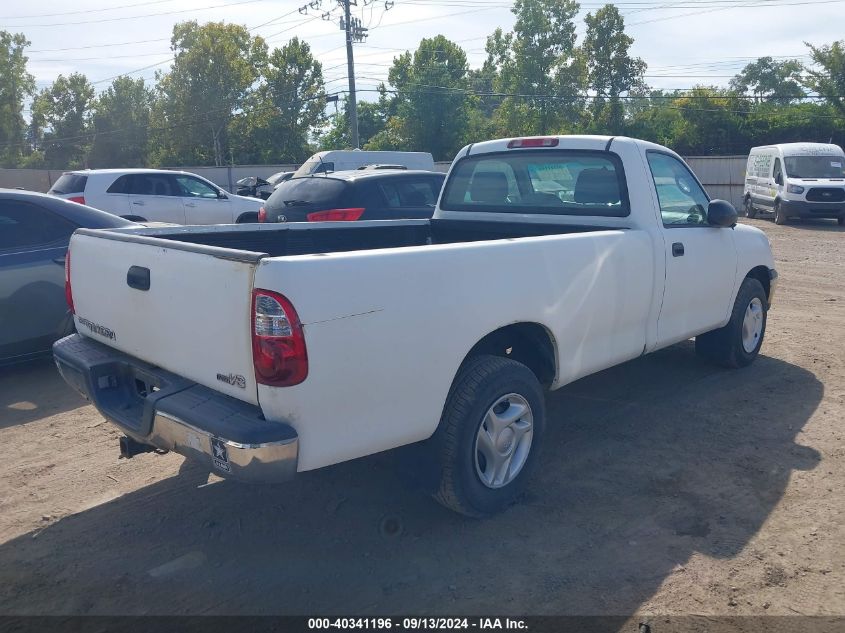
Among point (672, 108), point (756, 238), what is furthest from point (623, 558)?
point (672, 108)

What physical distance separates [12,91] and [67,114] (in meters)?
4.19

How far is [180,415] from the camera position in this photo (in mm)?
3305

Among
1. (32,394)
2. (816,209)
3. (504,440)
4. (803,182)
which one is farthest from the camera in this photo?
(803,182)

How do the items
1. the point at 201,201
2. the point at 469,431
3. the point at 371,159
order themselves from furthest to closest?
the point at 371,159 < the point at 201,201 < the point at 469,431

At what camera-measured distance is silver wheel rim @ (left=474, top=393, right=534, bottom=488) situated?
3.97m

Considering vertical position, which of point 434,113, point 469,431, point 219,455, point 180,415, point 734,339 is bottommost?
point 734,339

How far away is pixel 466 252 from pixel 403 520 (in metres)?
1.45

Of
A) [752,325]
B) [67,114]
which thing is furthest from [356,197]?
[67,114]

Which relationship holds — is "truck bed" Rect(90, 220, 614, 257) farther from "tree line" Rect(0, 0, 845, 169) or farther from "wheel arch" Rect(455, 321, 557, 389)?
"tree line" Rect(0, 0, 845, 169)

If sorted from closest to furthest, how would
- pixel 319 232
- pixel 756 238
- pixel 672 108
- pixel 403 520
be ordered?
pixel 403 520 → pixel 319 232 → pixel 756 238 → pixel 672 108

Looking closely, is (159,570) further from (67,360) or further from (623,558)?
(623,558)

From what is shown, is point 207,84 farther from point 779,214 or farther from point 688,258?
point 688,258

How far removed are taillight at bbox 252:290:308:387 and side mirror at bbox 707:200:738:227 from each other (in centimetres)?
372

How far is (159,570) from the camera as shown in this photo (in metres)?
3.61
